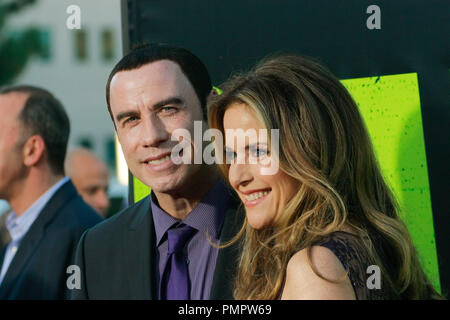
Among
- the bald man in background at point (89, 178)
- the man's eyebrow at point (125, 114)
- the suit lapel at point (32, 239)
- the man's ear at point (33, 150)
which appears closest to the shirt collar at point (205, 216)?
the man's eyebrow at point (125, 114)

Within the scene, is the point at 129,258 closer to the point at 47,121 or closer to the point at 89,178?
the point at 47,121

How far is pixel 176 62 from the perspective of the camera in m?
2.21

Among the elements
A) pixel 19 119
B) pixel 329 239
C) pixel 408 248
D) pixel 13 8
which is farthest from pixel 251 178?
pixel 13 8

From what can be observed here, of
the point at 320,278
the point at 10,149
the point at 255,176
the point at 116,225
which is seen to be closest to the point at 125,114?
the point at 116,225

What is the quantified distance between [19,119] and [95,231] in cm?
63

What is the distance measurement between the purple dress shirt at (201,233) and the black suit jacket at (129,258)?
0.10ft

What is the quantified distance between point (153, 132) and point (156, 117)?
0.06 meters

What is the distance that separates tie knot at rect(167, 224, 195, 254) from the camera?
2193 mm

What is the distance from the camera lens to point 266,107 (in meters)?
1.91

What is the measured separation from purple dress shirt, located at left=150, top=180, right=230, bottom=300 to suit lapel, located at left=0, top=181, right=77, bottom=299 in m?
0.55

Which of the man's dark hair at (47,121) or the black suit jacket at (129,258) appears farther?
the man's dark hair at (47,121)

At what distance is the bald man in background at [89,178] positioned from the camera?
14.1ft

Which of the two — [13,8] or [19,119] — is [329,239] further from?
[13,8]

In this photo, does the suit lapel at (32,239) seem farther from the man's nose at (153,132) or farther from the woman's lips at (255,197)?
the woman's lips at (255,197)
